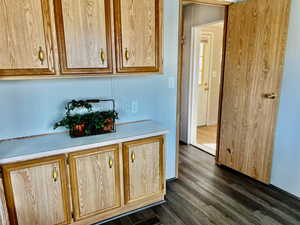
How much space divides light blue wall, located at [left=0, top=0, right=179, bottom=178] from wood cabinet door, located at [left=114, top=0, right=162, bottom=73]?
1.06ft

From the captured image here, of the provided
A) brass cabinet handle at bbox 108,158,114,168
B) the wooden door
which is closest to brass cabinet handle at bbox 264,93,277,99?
the wooden door

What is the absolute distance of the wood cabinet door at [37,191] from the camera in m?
1.50

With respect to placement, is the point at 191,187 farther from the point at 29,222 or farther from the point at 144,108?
the point at 29,222

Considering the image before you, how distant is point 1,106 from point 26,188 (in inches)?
27.6

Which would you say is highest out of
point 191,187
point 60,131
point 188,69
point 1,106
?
point 188,69

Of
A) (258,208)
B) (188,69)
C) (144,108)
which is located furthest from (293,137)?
(188,69)

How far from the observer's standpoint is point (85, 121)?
1890 mm

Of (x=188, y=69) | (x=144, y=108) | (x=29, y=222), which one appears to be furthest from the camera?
(x=188, y=69)

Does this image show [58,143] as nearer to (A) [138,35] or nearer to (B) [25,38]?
(B) [25,38]

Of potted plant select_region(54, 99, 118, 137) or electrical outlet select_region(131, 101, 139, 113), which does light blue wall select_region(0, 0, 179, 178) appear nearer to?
electrical outlet select_region(131, 101, 139, 113)

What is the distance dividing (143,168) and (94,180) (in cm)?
47

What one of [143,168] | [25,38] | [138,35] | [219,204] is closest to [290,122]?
[219,204]

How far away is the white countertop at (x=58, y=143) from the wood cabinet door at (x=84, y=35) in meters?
0.57

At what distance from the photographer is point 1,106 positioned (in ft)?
5.64
